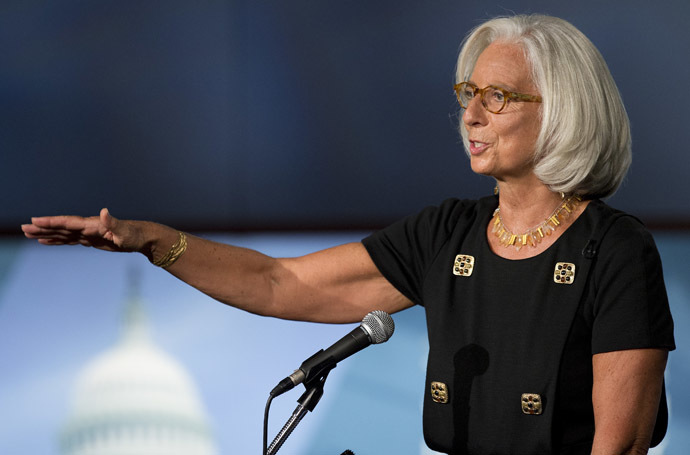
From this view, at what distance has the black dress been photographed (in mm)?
1748

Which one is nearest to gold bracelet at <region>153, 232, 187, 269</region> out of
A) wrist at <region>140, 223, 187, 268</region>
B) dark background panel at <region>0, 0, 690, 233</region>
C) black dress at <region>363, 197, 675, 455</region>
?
wrist at <region>140, 223, 187, 268</region>

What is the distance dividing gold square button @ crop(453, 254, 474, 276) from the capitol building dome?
1304 mm

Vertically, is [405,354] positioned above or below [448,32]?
below

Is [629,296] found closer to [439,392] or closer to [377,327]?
[439,392]

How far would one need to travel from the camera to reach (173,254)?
200 cm

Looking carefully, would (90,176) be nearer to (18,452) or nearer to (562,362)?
(18,452)

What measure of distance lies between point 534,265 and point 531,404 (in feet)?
0.94

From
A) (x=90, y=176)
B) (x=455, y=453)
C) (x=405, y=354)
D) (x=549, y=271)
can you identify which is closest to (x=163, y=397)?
(x=405, y=354)

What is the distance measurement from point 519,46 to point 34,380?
91.4 inches

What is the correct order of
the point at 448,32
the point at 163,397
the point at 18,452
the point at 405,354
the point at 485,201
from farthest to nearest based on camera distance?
the point at 448,32, the point at 405,354, the point at 163,397, the point at 18,452, the point at 485,201

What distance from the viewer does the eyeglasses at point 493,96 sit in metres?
1.87

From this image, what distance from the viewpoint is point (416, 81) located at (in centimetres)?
484

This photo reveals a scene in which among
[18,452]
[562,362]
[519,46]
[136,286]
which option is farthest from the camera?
[136,286]

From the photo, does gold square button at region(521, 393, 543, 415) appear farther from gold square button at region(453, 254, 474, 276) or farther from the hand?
the hand
